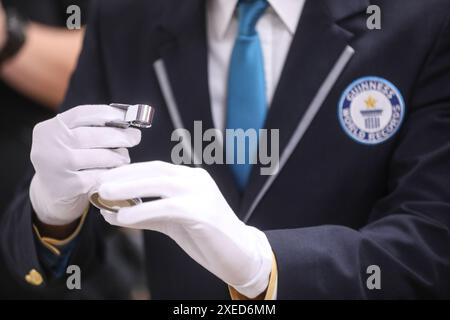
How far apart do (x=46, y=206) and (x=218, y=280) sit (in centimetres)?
24

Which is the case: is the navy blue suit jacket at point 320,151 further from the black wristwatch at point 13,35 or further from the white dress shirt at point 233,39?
the black wristwatch at point 13,35

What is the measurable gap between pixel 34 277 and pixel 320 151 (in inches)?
16.3

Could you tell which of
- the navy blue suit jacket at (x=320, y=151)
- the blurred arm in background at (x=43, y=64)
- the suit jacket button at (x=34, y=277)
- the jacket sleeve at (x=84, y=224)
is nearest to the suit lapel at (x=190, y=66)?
the navy blue suit jacket at (x=320, y=151)

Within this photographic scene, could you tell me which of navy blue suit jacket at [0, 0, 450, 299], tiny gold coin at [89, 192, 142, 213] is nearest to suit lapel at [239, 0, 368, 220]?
navy blue suit jacket at [0, 0, 450, 299]

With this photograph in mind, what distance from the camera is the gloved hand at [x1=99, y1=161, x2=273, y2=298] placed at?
2.76 ft

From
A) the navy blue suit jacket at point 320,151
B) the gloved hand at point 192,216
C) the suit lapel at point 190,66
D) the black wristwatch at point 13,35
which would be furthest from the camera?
the black wristwatch at point 13,35

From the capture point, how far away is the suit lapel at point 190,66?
106cm

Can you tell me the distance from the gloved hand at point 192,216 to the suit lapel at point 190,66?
170 millimetres

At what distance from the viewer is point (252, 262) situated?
0.89 metres

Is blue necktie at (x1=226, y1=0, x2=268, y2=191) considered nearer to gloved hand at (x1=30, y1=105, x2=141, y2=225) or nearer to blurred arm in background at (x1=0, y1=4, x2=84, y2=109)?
gloved hand at (x1=30, y1=105, x2=141, y2=225)

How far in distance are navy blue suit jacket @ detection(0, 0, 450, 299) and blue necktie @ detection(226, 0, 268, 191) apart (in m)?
0.02

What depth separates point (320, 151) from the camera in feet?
3.40

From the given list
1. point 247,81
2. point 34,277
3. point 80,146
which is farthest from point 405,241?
point 34,277
